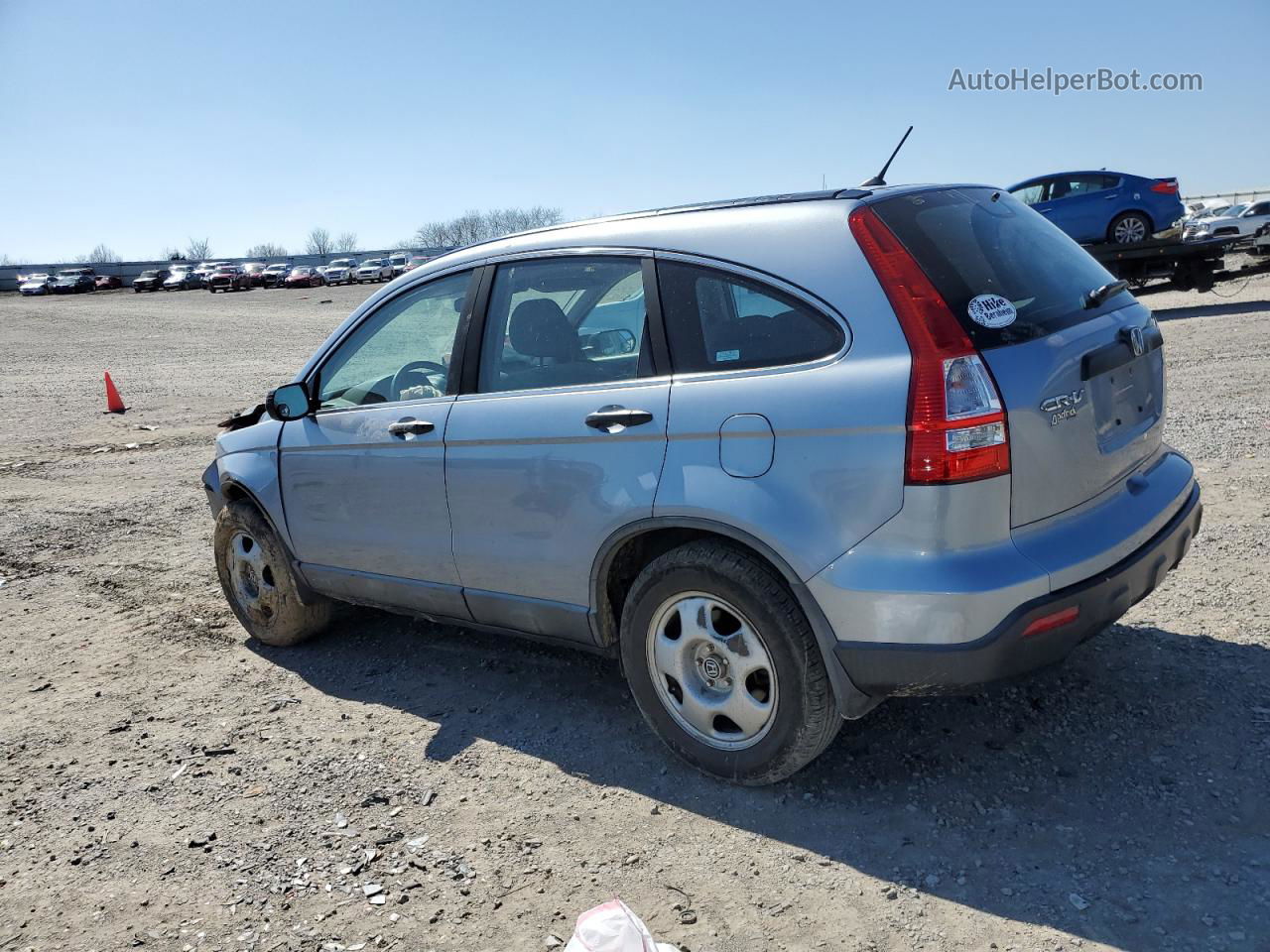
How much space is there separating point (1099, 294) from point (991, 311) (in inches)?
28.0

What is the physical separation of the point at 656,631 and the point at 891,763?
0.93 metres

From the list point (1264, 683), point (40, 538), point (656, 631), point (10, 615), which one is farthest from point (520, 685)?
point (40, 538)

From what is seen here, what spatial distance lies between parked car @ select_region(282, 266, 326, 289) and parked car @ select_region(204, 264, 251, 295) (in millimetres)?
2287

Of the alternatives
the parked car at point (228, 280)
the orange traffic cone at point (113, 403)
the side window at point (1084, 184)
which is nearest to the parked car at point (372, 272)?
the parked car at point (228, 280)

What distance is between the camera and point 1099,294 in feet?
11.3

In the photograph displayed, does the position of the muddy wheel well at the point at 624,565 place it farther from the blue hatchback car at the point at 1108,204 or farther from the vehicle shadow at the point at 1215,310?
the blue hatchback car at the point at 1108,204

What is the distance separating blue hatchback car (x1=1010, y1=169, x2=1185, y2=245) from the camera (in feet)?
56.1

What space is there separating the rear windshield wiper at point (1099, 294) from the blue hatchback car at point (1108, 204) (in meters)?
14.7

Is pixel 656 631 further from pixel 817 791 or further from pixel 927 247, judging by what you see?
pixel 927 247

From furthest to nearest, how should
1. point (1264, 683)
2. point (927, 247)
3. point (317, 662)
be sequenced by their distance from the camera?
point (317, 662)
point (1264, 683)
point (927, 247)

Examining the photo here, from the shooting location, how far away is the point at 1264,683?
379cm

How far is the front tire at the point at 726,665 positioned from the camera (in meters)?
3.15

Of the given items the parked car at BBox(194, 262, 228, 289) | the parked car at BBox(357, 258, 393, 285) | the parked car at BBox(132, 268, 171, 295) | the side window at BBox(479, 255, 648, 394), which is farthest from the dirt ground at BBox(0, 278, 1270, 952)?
the parked car at BBox(132, 268, 171, 295)

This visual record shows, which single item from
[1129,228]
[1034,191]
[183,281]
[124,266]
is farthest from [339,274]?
[1129,228]
